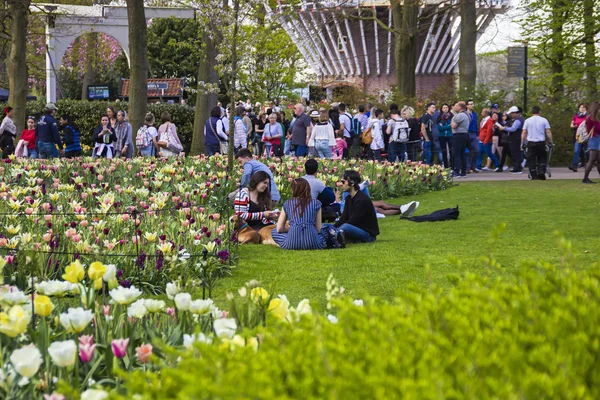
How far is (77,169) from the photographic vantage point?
590 inches

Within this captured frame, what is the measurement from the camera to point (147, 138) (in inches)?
823

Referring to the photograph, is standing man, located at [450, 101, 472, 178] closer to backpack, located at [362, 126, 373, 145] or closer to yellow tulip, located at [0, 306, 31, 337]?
backpack, located at [362, 126, 373, 145]

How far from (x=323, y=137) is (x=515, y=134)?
6.73 meters

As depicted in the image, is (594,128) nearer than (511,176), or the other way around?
(594,128)

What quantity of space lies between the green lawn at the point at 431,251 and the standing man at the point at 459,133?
18.0ft

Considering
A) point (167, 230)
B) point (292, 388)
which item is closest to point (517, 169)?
point (167, 230)

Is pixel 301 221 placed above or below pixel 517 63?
below

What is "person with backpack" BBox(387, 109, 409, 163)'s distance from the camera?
21312 millimetres

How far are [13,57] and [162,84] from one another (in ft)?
63.6

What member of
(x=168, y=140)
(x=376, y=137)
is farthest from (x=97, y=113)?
(x=376, y=137)

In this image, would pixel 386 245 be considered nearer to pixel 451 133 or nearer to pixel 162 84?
pixel 451 133

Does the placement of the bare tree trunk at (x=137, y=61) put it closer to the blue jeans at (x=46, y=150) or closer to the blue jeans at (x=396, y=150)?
the blue jeans at (x=46, y=150)

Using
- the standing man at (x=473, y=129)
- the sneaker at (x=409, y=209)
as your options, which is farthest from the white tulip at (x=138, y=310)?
the standing man at (x=473, y=129)

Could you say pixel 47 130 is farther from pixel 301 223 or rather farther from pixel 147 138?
pixel 301 223
